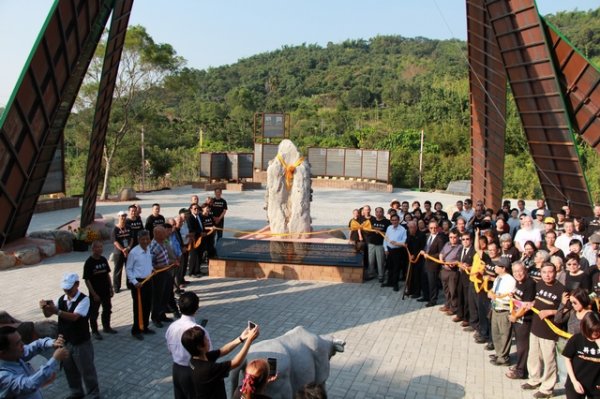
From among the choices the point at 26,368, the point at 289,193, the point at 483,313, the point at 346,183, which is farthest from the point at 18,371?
the point at 346,183

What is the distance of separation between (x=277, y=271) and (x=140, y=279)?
12.9ft

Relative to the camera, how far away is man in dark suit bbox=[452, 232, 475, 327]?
7.68 m

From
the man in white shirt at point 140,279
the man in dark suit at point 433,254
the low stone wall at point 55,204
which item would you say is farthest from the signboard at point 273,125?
the man in white shirt at point 140,279

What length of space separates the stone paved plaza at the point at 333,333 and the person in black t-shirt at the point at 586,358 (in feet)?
4.49

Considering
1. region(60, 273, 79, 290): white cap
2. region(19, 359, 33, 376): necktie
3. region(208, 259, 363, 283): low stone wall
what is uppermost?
region(60, 273, 79, 290): white cap

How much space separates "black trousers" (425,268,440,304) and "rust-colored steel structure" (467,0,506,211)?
299 inches

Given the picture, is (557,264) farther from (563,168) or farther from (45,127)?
(45,127)

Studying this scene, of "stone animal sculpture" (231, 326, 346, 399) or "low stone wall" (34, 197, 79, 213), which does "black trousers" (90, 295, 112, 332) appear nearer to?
"stone animal sculpture" (231, 326, 346, 399)

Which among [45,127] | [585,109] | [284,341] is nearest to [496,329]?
[284,341]

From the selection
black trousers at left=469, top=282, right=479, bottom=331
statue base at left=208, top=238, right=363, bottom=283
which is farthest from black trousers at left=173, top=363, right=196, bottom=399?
statue base at left=208, top=238, right=363, bottom=283

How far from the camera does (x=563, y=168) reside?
42.1 ft

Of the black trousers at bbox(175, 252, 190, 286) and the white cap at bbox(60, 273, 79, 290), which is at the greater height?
the white cap at bbox(60, 273, 79, 290)

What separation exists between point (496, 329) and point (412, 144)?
33.1 meters

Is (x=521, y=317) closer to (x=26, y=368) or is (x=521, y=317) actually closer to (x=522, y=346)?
(x=522, y=346)
